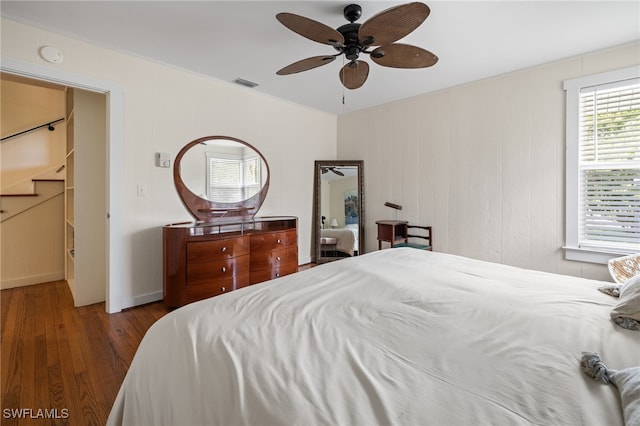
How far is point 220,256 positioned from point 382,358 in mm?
2445

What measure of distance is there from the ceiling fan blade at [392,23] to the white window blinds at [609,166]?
2.21 meters

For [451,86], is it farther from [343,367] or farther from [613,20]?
[343,367]

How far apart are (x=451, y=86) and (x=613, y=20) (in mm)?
1484

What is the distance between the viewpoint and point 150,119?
9.91 ft

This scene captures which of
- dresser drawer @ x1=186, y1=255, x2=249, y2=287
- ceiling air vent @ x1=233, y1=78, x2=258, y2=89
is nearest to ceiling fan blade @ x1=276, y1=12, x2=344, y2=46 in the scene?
ceiling air vent @ x1=233, y1=78, x2=258, y2=89

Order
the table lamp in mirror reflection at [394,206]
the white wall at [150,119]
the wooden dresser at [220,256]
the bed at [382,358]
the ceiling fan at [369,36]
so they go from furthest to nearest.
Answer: the table lamp in mirror reflection at [394,206] < the wooden dresser at [220,256] < the white wall at [150,119] < the ceiling fan at [369,36] < the bed at [382,358]

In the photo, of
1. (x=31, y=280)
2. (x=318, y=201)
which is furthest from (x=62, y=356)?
(x=318, y=201)

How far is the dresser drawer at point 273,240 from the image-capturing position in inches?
133

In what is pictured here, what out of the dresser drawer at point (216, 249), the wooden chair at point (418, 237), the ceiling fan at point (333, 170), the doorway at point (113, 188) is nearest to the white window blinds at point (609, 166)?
the wooden chair at point (418, 237)

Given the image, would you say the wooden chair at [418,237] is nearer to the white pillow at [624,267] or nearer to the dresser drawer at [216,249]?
the white pillow at [624,267]

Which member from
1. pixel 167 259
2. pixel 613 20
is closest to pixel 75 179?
pixel 167 259

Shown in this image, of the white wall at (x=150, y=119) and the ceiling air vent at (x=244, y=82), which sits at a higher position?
→ the ceiling air vent at (x=244, y=82)

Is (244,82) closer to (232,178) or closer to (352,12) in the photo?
(232,178)

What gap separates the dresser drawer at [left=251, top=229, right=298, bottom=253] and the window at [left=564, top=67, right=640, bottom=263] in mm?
2936
